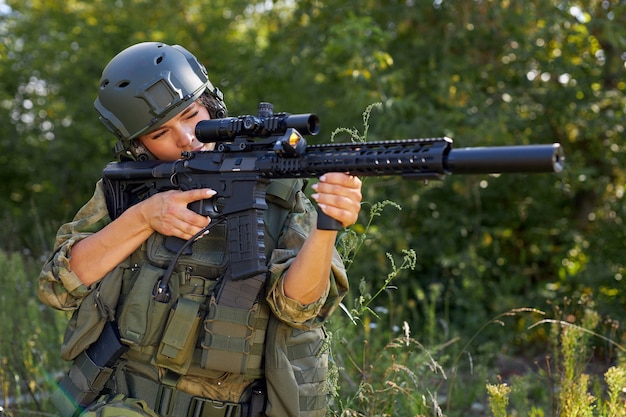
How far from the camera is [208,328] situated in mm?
2688

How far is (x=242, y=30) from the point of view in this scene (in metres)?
9.62

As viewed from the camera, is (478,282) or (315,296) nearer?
(315,296)

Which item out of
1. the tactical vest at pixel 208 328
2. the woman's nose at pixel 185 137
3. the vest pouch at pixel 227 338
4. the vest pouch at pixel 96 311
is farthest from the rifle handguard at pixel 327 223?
the vest pouch at pixel 96 311

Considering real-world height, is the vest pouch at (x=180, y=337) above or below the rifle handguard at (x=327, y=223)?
below

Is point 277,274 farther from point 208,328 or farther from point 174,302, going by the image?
point 174,302

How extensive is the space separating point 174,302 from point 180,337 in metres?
0.15

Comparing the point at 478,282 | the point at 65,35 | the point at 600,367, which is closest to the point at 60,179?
the point at 65,35

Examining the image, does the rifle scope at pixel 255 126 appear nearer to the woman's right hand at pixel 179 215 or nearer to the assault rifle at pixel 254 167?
the assault rifle at pixel 254 167

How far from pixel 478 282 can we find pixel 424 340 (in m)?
0.98

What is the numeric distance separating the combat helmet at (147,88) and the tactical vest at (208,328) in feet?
1.48

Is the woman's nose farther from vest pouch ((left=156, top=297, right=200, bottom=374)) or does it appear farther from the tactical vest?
vest pouch ((left=156, top=297, right=200, bottom=374))

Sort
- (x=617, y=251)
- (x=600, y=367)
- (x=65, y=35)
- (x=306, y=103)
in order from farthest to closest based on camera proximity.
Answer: (x=65, y=35) → (x=306, y=103) → (x=617, y=251) → (x=600, y=367)

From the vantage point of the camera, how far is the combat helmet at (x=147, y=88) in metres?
2.81

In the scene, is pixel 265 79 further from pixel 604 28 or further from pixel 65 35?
pixel 65 35
